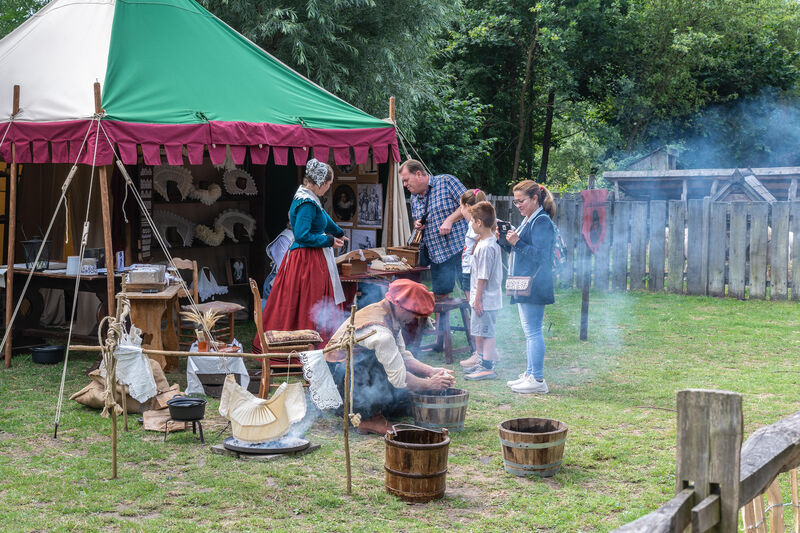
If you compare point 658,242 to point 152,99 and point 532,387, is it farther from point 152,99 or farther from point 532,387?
point 152,99

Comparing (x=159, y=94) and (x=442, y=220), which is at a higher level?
(x=159, y=94)

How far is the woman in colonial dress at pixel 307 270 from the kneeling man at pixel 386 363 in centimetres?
151

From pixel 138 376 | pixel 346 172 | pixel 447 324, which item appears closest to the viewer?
pixel 138 376

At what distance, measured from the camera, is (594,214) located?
8.52m

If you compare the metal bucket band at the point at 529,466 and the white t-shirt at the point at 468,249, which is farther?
the white t-shirt at the point at 468,249

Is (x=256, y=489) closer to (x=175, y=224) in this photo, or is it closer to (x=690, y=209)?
(x=175, y=224)

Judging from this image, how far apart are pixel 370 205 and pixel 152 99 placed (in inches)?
129

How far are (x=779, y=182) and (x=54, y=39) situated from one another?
1384cm

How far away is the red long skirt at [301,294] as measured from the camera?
23.0 ft

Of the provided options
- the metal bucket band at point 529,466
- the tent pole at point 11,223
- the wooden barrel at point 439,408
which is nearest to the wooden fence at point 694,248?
the wooden barrel at point 439,408

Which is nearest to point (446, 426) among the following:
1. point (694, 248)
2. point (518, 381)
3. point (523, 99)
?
point (518, 381)

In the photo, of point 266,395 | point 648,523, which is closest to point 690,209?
point 266,395

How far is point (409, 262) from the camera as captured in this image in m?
8.60

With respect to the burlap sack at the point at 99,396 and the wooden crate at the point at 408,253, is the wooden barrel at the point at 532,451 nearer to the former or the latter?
the burlap sack at the point at 99,396
